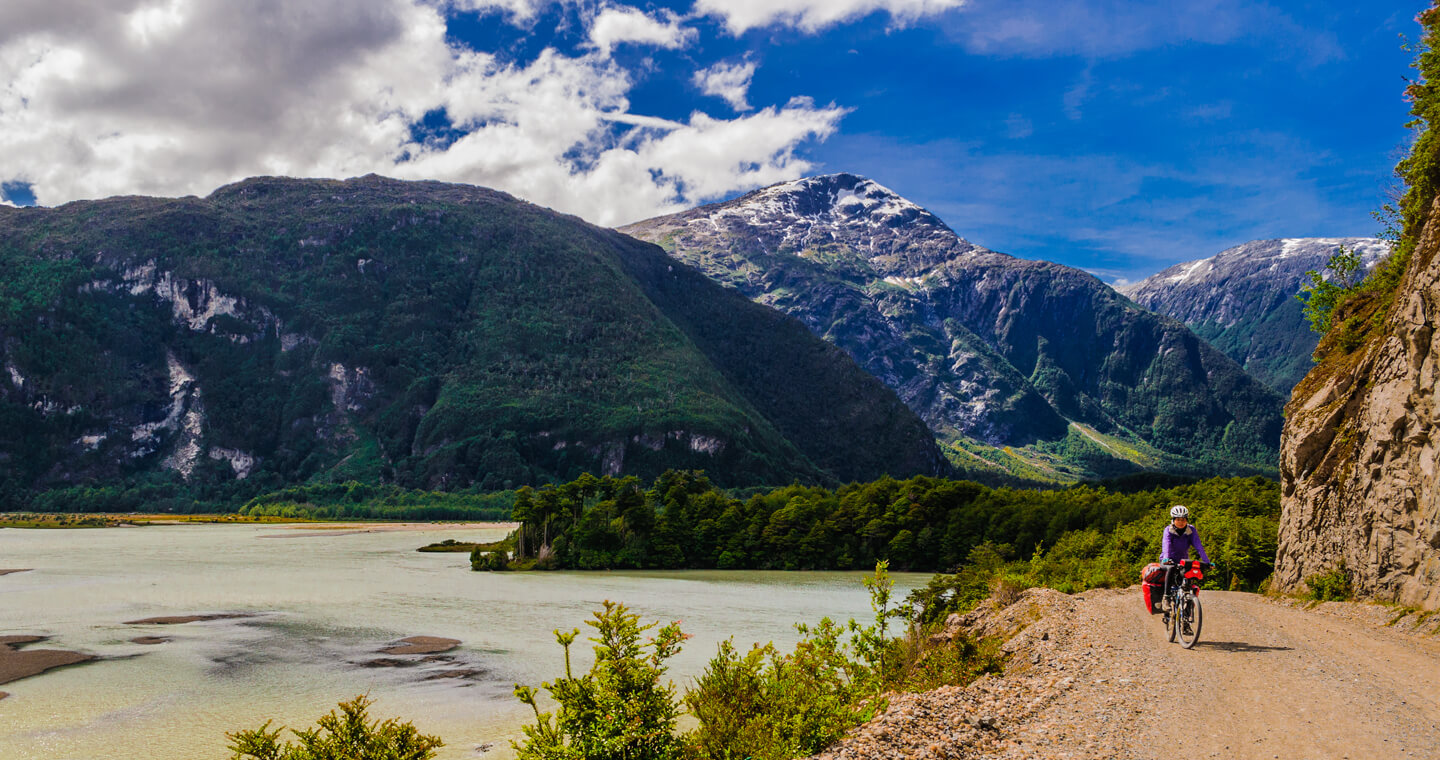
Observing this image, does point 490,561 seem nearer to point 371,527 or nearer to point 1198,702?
point 1198,702

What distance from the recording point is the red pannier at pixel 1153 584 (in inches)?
671

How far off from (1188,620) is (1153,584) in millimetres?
2115

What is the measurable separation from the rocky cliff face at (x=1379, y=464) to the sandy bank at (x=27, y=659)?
4419cm

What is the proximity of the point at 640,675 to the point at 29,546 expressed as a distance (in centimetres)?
13567

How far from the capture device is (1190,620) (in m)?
15.2

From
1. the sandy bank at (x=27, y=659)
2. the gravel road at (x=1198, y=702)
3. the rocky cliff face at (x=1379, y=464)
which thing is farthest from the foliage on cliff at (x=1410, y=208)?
the sandy bank at (x=27, y=659)

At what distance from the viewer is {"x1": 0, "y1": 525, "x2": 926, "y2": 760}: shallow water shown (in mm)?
27219

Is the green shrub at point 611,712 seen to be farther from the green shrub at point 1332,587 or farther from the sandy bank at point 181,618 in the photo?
the sandy bank at point 181,618

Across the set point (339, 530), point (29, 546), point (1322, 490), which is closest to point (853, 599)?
point (1322, 490)

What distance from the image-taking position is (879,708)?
12.7 m

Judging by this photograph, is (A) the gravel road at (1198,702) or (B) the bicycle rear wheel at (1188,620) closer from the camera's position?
(A) the gravel road at (1198,702)

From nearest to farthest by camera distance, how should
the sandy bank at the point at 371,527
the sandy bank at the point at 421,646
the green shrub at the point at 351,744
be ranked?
1. the green shrub at the point at 351,744
2. the sandy bank at the point at 421,646
3. the sandy bank at the point at 371,527

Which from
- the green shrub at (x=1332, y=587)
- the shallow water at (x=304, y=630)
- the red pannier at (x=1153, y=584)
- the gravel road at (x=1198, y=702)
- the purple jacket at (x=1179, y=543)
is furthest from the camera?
the shallow water at (x=304, y=630)

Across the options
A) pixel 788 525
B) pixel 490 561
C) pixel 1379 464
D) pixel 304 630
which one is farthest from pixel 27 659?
pixel 788 525
